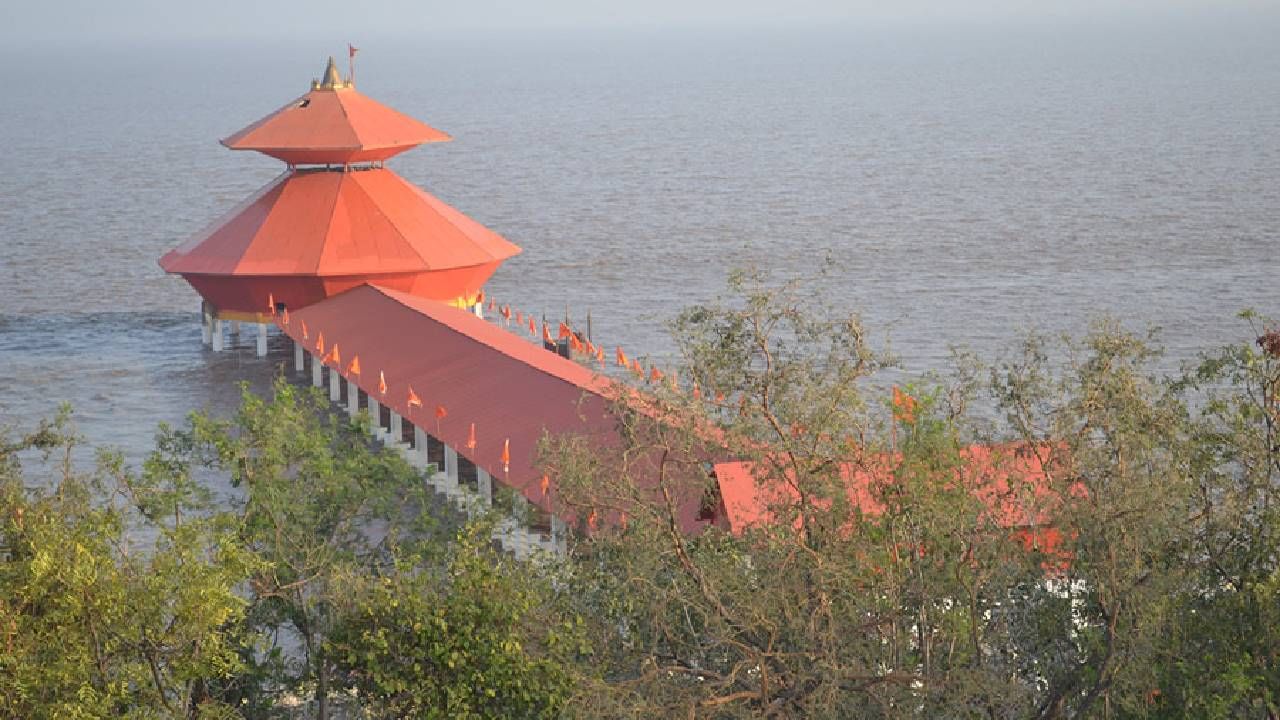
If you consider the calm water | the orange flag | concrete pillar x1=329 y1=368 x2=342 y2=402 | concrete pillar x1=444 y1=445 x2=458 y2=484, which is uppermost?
the orange flag

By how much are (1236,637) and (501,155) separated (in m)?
114

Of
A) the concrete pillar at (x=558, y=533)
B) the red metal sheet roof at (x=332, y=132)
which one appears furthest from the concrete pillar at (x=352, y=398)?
the concrete pillar at (x=558, y=533)

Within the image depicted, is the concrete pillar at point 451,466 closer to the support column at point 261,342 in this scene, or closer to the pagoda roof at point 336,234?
the pagoda roof at point 336,234

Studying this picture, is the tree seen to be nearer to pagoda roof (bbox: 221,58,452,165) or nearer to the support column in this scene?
pagoda roof (bbox: 221,58,452,165)

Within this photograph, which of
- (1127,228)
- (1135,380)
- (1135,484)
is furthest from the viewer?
(1127,228)

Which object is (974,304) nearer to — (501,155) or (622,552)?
(622,552)

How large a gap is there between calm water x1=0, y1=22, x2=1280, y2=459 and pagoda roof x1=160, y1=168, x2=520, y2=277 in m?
3.06

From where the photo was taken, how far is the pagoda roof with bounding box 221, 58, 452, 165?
53156 millimetres

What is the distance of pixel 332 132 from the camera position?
5362cm

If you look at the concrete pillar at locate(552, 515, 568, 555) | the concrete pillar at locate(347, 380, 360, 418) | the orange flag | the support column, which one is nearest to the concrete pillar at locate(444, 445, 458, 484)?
the concrete pillar at locate(552, 515, 568, 555)

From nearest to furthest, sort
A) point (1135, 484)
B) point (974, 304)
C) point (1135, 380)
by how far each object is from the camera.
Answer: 1. point (1135, 484)
2. point (1135, 380)
3. point (974, 304)

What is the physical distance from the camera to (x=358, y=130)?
5366 centimetres

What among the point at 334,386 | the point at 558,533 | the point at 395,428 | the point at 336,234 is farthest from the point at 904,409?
the point at 336,234

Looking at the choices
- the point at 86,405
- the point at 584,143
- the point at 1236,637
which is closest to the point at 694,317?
the point at 1236,637
